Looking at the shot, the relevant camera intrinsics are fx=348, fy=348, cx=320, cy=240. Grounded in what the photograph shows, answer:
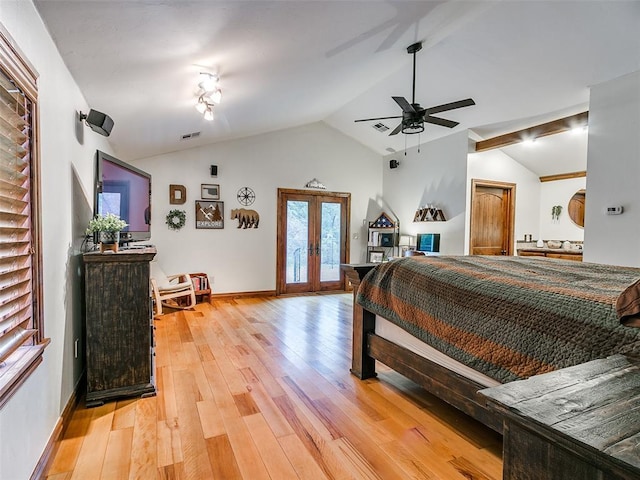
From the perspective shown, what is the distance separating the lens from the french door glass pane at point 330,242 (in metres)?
6.70

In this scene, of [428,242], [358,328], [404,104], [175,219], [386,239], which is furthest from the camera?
[386,239]

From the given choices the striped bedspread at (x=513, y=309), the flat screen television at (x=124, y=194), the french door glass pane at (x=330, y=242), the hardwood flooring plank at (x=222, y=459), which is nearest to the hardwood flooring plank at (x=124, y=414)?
the hardwood flooring plank at (x=222, y=459)

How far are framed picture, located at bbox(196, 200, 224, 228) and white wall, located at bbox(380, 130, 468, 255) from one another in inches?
121

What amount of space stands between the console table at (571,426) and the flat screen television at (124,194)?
2833 millimetres

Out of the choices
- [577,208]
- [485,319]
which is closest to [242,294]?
[485,319]

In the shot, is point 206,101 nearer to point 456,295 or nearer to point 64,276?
point 64,276

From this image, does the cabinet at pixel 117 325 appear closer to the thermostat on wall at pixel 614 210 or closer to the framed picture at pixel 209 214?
the framed picture at pixel 209 214

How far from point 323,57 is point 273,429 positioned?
3039 mm

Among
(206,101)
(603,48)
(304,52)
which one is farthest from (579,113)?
(206,101)

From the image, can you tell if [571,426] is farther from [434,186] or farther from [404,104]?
[434,186]

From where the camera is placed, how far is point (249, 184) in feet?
19.8

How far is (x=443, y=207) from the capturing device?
575 cm

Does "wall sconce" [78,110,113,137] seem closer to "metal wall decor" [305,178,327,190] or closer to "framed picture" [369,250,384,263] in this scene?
"metal wall decor" [305,178,327,190]

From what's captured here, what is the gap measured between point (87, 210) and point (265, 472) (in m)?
2.38
